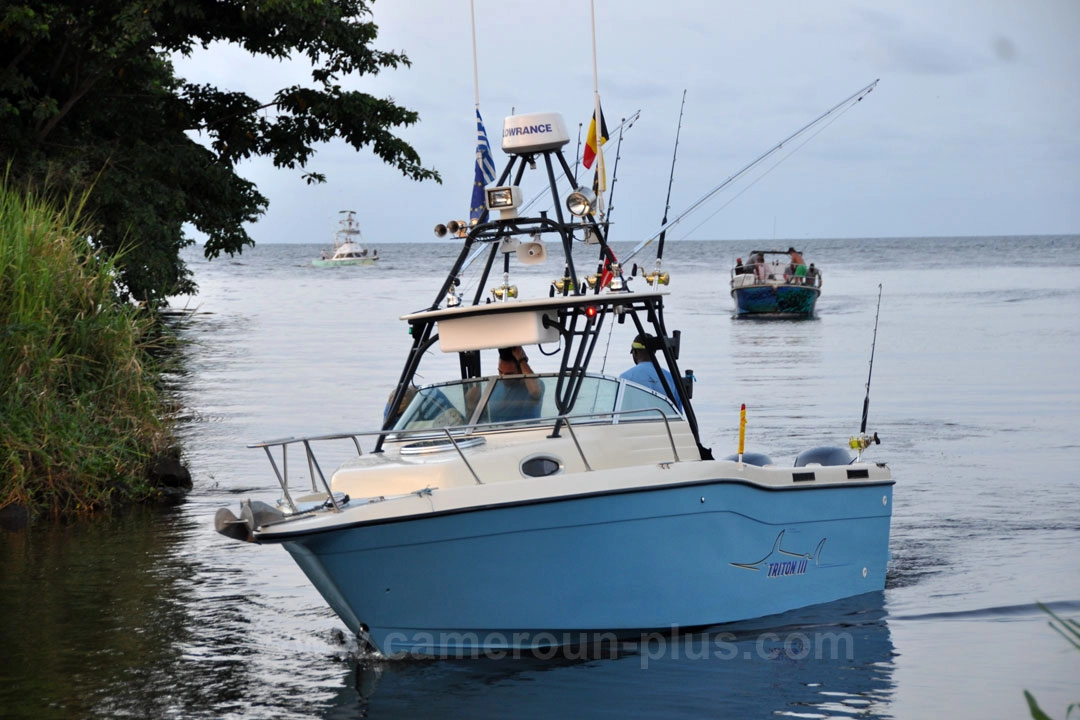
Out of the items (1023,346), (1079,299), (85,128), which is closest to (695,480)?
(85,128)

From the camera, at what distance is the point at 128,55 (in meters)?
19.5

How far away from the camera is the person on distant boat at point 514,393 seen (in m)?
8.97

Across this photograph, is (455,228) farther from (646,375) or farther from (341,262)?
(341,262)

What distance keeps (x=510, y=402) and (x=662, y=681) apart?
2.07 m

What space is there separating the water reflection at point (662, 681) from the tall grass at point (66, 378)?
16.5 feet

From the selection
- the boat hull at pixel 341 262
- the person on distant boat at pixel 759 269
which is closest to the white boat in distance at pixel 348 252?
the boat hull at pixel 341 262

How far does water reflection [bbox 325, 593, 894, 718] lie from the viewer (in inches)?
303

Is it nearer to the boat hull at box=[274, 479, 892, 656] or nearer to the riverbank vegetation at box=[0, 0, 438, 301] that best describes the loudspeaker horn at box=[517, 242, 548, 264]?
the boat hull at box=[274, 479, 892, 656]

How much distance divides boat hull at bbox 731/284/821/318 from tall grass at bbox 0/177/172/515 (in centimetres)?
3072

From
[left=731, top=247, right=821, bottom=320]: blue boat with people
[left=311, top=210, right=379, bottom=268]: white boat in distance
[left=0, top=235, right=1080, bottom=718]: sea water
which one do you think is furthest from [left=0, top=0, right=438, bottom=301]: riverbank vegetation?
[left=311, top=210, right=379, bottom=268]: white boat in distance

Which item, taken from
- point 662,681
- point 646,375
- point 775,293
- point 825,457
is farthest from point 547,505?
point 775,293

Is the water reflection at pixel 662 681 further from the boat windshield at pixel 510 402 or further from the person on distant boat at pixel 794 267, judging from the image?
the person on distant boat at pixel 794 267

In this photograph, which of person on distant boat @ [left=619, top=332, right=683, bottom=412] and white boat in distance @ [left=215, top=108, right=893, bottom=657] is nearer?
A: white boat in distance @ [left=215, top=108, right=893, bottom=657]

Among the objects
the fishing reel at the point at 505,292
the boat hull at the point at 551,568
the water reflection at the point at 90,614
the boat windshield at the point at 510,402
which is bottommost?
the water reflection at the point at 90,614
